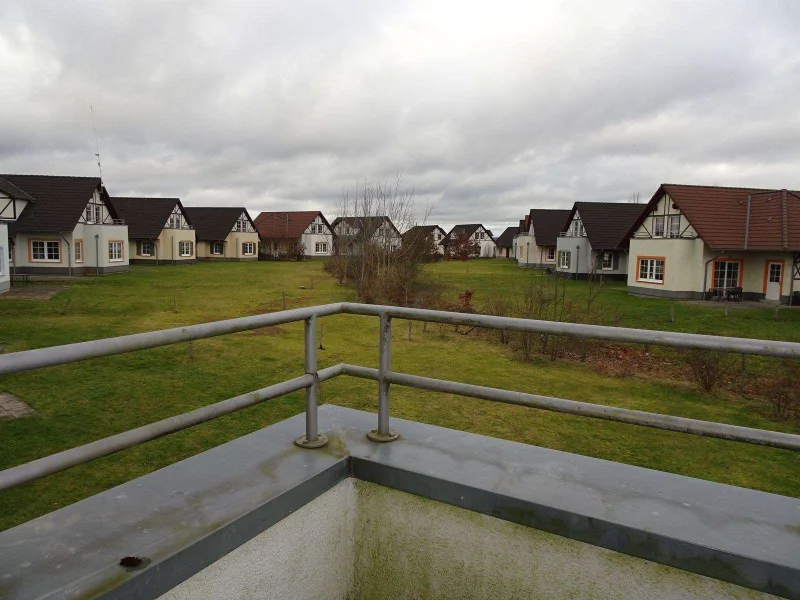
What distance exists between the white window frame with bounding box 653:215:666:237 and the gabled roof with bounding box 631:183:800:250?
1200 mm

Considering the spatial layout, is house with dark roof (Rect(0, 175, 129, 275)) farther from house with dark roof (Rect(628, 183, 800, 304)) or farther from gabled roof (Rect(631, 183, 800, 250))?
gabled roof (Rect(631, 183, 800, 250))

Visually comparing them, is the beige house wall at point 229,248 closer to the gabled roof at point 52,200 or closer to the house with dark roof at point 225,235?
the house with dark roof at point 225,235

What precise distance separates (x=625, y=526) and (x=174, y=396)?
8143 millimetres

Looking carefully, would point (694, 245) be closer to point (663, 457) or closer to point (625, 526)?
point (663, 457)

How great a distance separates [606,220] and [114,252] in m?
34.7

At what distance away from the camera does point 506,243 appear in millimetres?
89750

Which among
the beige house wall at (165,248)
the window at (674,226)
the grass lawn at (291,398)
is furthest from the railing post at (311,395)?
the beige house wall at (165,248)

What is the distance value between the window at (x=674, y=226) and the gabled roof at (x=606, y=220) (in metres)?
7.96

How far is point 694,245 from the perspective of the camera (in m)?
28.3

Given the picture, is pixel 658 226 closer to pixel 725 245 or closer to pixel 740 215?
pixel 740 215

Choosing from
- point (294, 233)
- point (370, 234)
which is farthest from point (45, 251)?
point (294, 233)

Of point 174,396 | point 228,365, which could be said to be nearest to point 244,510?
point 174,396

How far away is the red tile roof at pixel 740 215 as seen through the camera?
26.7 meters

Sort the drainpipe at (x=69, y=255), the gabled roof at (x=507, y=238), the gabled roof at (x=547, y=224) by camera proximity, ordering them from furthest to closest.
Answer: the gabled roof at (x=507, y=238) → the gabled roof at (x=547, y=224) → the drainpipe at (x=69, y=255)
